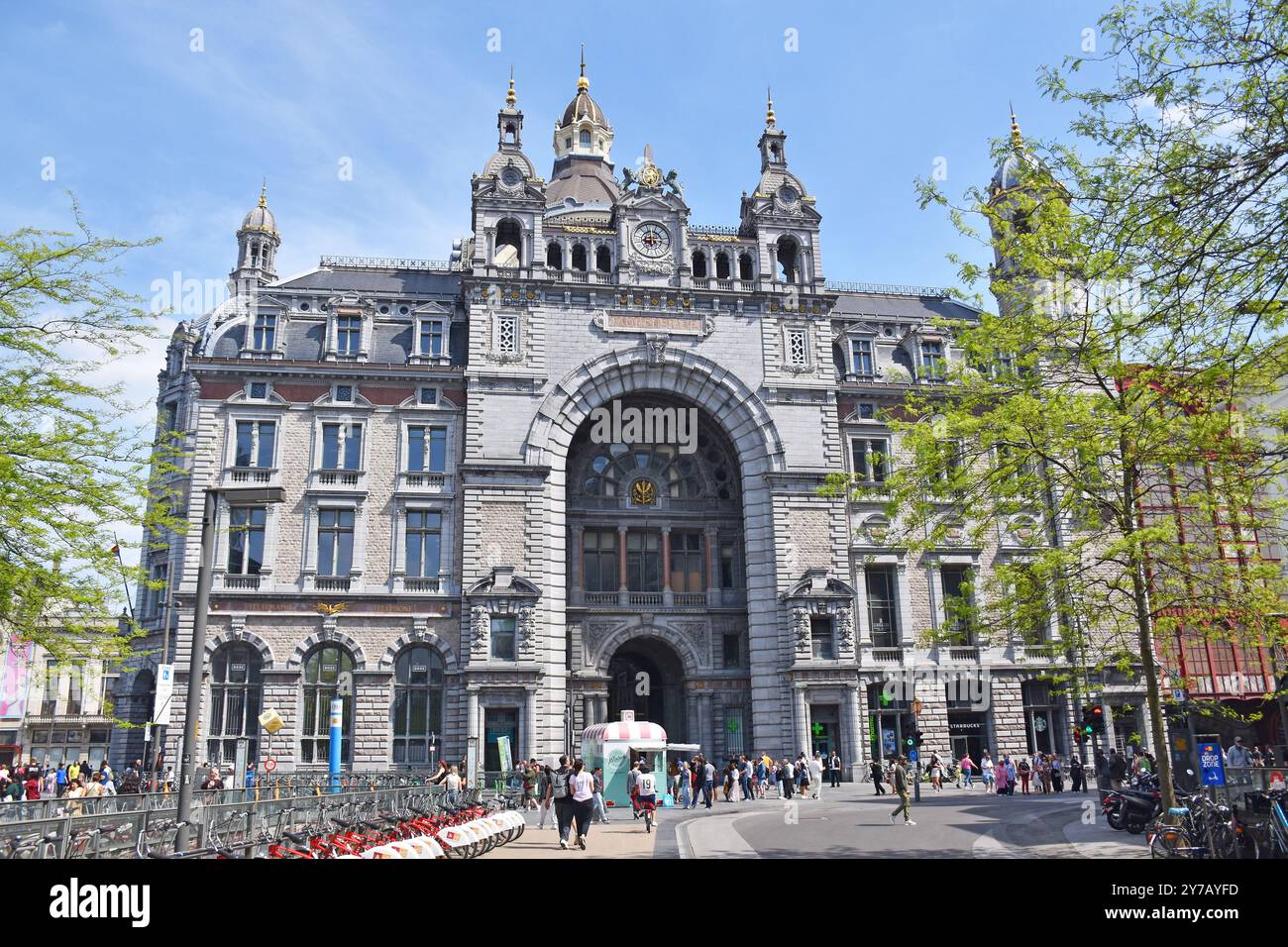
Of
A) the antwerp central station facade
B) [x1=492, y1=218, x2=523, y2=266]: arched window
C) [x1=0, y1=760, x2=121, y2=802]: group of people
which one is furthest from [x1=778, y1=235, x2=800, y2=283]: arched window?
[x1=0, y1=760, x2=121, y2=802]: group of people

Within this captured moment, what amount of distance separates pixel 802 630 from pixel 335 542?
2078cm

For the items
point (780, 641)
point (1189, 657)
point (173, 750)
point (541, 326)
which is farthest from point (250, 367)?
point (1189, 657)

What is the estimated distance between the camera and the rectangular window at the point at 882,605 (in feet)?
145

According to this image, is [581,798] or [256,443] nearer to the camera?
[581,798]

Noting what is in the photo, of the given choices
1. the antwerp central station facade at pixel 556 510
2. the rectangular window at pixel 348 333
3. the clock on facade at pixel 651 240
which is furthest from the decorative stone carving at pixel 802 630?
the rectangular window at pixel 348 333

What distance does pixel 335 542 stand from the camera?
4128cm

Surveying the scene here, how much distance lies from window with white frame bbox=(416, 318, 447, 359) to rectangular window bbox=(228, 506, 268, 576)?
1037cm

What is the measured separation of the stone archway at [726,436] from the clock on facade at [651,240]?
4.95 meters

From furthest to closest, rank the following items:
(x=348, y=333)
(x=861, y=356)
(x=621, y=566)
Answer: (x=861, y=356), (x=621, y=566), (x=348, y=333)

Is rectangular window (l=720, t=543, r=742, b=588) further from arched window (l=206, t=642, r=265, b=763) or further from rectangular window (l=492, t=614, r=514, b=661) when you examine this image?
arched window (l=206, t=642, r=265, b=763)

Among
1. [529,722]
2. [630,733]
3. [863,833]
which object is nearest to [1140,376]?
[863,833]

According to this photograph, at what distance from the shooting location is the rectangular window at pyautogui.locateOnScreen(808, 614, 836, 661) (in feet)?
137

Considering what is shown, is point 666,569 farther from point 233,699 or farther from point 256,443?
point 233,699
